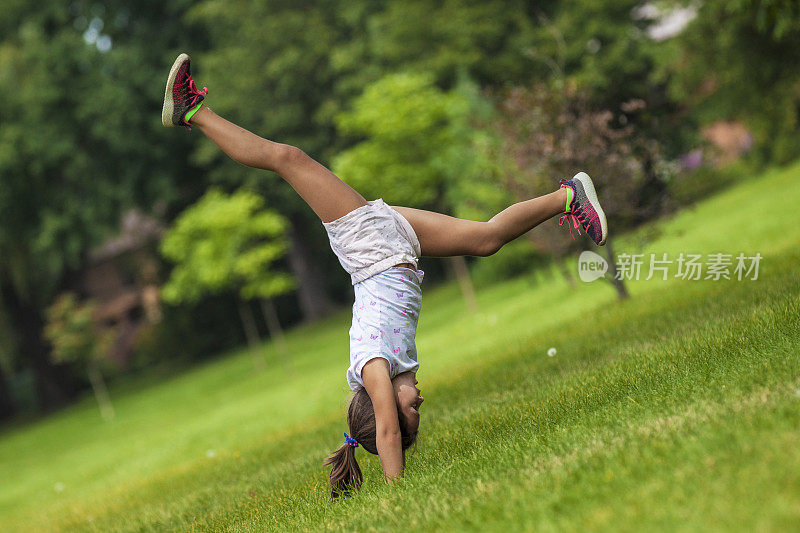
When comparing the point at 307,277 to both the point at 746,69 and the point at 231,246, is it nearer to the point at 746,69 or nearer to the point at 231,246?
the point at 231,246

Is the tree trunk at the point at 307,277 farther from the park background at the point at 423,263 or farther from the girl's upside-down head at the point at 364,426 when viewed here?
the girl's upside-down head at the point at 364,426

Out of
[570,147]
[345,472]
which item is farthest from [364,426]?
[570,147]

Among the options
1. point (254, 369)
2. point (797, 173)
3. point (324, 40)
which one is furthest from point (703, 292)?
point (324, 40)

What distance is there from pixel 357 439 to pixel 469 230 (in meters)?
1.42

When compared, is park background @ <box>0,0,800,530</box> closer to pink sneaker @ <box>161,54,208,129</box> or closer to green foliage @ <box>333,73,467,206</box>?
green foliage @ <box>333,73,467,206</box>

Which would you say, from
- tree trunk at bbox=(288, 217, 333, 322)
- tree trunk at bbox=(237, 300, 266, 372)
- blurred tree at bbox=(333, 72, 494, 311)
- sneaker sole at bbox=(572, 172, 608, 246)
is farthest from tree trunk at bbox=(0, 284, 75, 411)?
sneaker sole at bbox=(572, 172, 608, 246)

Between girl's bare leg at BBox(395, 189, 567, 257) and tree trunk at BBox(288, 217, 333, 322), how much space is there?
2746cm

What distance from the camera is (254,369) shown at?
24.2 m

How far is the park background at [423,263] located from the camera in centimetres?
402

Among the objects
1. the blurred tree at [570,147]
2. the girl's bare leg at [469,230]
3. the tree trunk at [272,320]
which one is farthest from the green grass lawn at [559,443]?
the tree trunk at [272,320]

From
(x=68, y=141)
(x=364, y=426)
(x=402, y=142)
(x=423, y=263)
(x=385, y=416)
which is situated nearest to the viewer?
(x=385, y=416)

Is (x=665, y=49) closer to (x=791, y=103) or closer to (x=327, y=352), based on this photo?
(x=791, y=103)

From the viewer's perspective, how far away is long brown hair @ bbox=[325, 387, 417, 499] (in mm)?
4348

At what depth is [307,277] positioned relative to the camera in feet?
105
